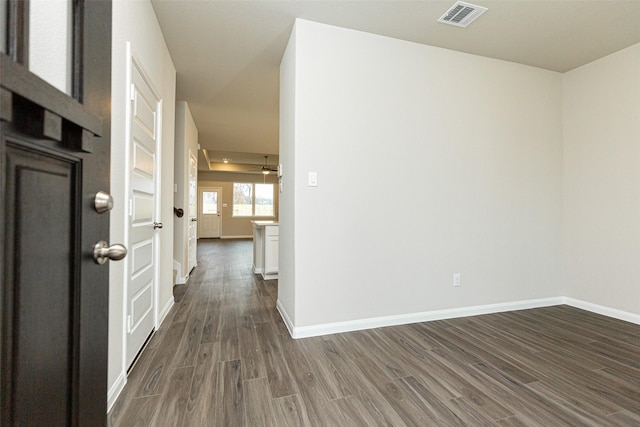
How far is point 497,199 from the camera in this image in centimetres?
302

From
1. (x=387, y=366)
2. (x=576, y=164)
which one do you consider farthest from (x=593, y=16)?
(x=387, y=366)

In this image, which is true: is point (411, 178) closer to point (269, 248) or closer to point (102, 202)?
point (269, 248)

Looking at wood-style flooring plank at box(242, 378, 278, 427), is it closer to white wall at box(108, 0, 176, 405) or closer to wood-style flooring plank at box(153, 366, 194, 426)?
wood-style flooring plank at box(153, 366, 194, 426)

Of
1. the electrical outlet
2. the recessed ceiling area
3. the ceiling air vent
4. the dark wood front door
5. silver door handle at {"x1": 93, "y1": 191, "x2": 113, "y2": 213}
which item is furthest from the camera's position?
the recessed ceiling area

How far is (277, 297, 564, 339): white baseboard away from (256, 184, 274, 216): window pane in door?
29.0 ft

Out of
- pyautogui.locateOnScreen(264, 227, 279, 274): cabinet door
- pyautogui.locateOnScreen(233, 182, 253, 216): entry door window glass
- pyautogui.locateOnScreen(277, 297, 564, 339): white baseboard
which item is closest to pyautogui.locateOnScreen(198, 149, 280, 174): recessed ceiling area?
pyautogui.locateOnScreen(233, 182, 253, 216): entry door window glass

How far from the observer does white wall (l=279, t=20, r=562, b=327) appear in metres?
2.45

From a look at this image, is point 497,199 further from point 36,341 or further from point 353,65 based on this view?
point 36,341

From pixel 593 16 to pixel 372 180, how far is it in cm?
218

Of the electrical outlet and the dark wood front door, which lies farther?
the electrical outlet

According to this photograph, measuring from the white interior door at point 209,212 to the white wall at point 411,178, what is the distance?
8.87 meters

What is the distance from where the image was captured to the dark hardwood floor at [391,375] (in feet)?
4.85

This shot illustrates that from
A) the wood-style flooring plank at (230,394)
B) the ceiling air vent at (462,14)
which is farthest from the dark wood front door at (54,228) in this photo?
the ceiling air vent at (462,14)

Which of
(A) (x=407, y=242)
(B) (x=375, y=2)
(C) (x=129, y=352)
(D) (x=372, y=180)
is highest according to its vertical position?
(B) (x=375, y=2)
